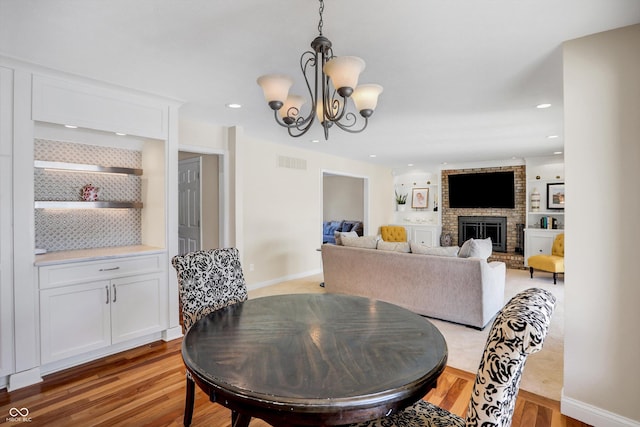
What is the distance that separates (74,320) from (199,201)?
248 centimetres

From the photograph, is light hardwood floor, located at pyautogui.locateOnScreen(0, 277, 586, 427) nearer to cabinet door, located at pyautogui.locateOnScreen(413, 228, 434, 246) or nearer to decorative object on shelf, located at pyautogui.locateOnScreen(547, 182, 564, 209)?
decorative object on shelf, located at pyautogui.locateOnScreen(547, 182, 564, 209)

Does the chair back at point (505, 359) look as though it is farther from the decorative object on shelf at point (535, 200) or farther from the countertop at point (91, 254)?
the decorative object on shelf at point (535, 200)

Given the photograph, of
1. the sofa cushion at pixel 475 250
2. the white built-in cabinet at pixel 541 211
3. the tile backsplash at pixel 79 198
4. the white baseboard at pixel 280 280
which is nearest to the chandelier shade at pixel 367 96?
the sofa cushion at pixel 475 250

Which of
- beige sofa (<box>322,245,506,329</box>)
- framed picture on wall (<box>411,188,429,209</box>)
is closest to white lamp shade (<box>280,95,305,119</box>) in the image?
beige sofa (<box>322,245,506,329</box>)

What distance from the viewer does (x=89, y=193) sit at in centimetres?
314

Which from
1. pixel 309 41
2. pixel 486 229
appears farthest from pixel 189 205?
pixel 486 229

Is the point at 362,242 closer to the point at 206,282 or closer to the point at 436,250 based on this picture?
the point at 436,250

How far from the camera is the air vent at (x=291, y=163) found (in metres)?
5.41

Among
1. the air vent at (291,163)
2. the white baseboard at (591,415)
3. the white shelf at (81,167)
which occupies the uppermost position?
the air vent at (291,163)

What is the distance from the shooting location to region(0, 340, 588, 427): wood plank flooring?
2031mm

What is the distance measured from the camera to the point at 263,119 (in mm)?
3918

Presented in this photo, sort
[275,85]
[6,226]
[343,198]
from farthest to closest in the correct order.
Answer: [343,198]
[6,226]
[275,85]

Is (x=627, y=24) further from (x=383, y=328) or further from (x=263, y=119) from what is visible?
(x=263, y=119)

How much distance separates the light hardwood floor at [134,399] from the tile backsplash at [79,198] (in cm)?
114
